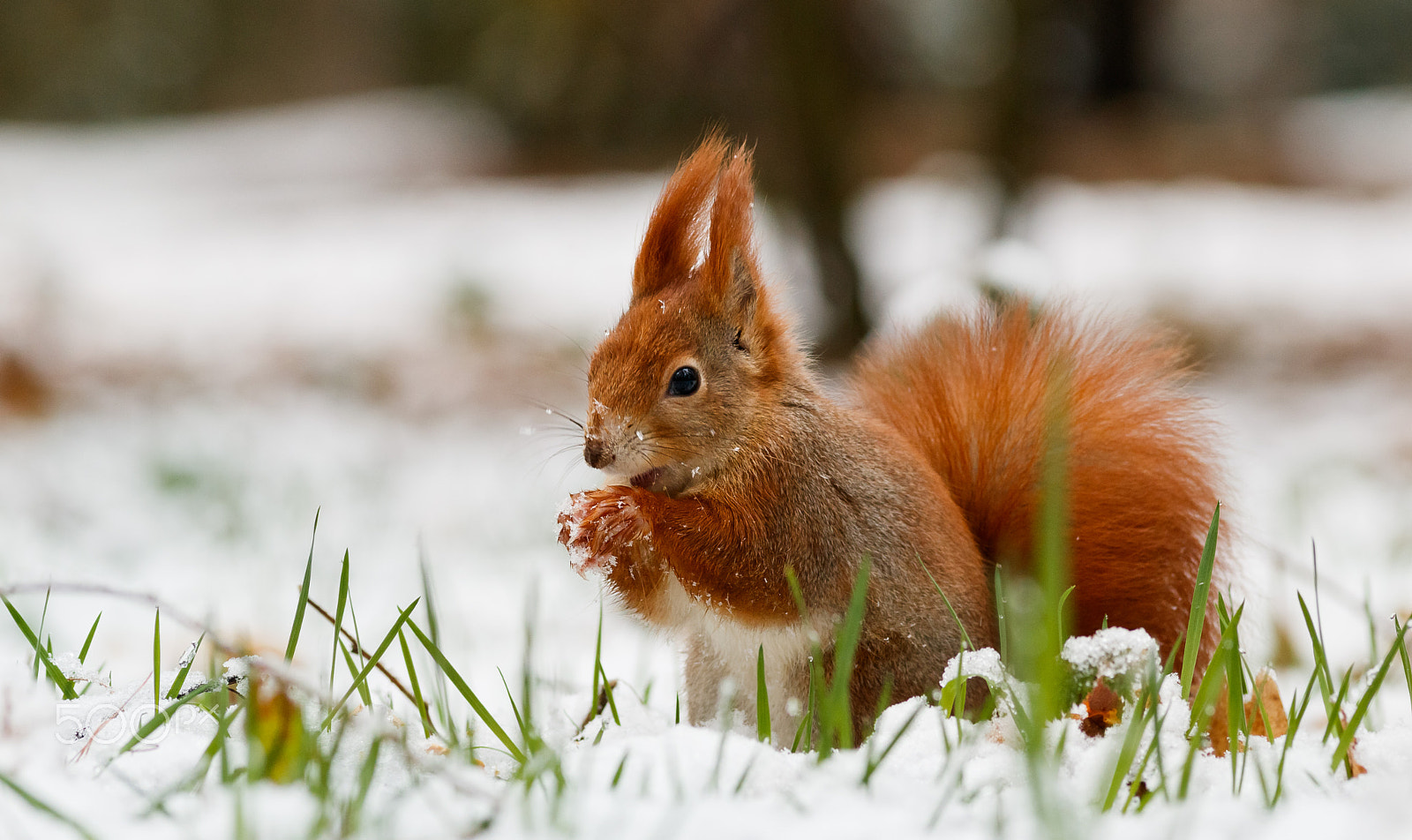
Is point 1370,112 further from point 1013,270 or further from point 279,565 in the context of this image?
point 279,565

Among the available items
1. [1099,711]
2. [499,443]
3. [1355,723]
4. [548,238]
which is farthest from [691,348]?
[548,238]

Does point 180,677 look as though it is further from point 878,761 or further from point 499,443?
point 499,443

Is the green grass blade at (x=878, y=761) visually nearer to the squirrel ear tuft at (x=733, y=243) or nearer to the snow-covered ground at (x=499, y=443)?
the snow-covered ground at (x=499, y=443)

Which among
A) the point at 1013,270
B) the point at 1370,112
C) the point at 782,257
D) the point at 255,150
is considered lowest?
the point at 1013,270

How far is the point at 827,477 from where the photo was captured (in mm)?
1290

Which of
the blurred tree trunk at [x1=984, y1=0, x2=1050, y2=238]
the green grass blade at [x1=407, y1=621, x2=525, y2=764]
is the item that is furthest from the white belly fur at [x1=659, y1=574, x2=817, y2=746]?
the blurred tree trunk at [x1=984, y1=0, x2=1050, y2=238]

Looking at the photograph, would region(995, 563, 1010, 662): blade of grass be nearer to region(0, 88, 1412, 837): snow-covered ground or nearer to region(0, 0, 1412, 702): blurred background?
Result: region(0, 88, 1412, 837): snow-covered ground

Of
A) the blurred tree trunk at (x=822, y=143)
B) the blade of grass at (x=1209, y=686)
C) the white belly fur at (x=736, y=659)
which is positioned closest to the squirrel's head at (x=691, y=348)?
the white belly fur at (x=736, y=659)

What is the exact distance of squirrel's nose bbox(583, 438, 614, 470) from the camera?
1.25m

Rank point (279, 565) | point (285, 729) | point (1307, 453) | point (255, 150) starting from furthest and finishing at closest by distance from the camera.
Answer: point (255, 150) < point (1307, 453) < point (279, 565) < point (285, 729)

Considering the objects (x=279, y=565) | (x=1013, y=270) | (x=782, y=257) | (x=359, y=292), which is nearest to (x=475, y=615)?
(x=279, y=565)

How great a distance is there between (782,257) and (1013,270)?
2.35m

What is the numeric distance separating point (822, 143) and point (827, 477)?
285 centimetres

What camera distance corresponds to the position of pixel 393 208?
28.1ft
